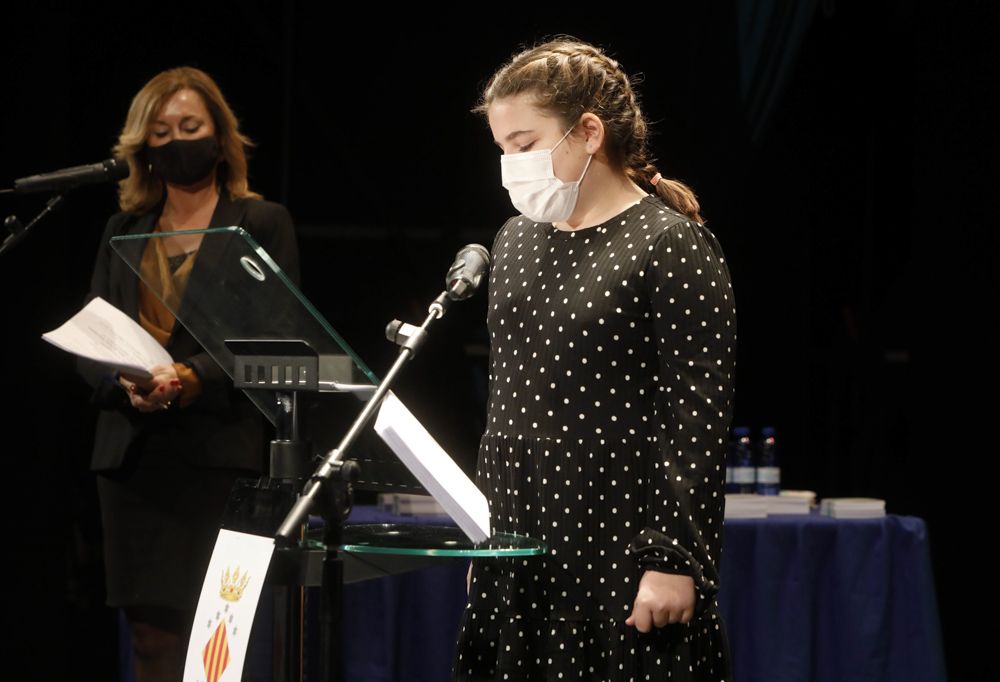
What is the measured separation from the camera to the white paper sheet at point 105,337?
7.58 feet

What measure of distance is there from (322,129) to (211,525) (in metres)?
2.05

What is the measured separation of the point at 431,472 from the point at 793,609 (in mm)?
2025

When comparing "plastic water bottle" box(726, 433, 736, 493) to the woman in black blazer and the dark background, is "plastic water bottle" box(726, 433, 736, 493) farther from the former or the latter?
the woman in black blazer

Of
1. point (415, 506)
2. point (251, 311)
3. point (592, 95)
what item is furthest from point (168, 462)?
point (592, 95)

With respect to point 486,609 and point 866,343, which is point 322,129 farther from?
point 486,609

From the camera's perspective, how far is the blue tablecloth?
3129 mm

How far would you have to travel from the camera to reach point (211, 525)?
267cm

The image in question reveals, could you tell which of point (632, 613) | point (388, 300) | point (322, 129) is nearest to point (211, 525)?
point (632, 613)

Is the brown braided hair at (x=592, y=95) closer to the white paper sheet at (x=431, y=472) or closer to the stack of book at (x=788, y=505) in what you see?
the white paper sheet at (x=431, y=472)

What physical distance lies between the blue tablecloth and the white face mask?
152 centimetres

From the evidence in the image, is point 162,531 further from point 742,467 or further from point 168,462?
point 742,467

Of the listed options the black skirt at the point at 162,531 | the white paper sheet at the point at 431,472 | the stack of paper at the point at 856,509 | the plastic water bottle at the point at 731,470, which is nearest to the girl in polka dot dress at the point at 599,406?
the white paper sheet at the point at 431,472

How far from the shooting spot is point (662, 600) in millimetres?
1585

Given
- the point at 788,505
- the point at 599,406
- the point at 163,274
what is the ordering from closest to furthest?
the point at 163,274 < the point at 599,406 < the point at 788,505
